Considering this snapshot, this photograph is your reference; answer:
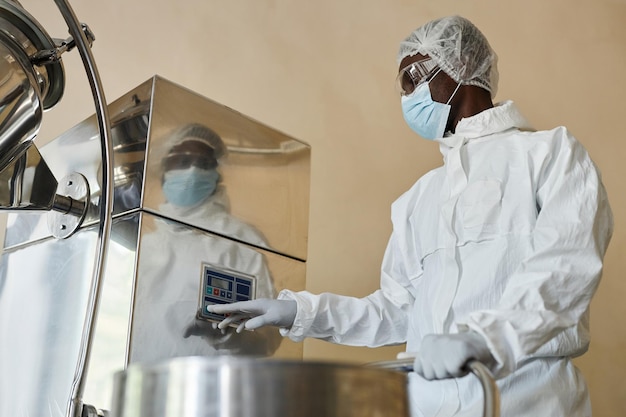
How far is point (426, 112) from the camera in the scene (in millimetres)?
1470

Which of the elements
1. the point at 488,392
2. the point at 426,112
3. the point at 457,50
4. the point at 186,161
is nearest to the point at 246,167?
the point at 186,161

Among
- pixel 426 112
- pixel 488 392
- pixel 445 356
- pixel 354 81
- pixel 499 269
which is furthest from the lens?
pixel 354 81

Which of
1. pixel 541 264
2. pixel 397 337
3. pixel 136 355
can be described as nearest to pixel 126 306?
pixel 136 355

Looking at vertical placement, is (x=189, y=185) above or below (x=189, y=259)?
above

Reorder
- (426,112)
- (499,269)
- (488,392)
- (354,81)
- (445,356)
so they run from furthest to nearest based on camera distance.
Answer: (354,81) → (426,112) → (499,269) → (445,356) → (488,392)

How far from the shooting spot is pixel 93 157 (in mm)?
1449

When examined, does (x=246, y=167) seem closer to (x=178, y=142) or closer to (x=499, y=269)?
(x=178, y=142)

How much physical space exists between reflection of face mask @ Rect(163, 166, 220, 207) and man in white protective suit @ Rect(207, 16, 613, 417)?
0.70 ft

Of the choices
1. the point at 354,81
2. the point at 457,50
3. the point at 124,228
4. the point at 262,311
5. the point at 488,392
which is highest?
the point at 354,81

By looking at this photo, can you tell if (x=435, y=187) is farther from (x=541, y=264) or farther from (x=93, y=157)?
(x=93, y=157)

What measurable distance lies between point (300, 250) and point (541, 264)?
59cm

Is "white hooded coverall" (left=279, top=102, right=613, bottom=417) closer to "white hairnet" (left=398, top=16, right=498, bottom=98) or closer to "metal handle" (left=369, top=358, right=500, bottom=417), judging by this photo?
"white hairnet" (left=398, top=16, right=498, bottom=98)

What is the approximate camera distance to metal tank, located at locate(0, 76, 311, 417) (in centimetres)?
128

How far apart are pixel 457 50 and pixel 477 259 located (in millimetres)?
462
